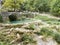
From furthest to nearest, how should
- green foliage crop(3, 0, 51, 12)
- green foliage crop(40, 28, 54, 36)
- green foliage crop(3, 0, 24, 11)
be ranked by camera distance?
green foliage crop(3, 0, 51, 12)
green foliage crop(3, 0, 24, 11)
green foliage crop(40, 28, 54, 36)

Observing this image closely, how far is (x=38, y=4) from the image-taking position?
39219mm

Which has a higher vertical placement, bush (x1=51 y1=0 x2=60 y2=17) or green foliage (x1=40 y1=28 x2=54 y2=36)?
green foliage (x1=40 y1=28 x2=54 y2=36)

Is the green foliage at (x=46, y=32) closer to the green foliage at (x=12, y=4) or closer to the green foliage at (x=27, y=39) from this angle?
the green foliage at (x=27, y=39)

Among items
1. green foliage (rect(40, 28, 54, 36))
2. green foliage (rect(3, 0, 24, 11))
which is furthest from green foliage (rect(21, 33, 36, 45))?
green foliage (rect(3, 0, 24, 11))

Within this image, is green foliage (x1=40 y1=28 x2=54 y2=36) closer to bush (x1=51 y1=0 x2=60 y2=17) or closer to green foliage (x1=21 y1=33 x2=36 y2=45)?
green foliage (x1=21 y1=33 x2=36 y2=45)

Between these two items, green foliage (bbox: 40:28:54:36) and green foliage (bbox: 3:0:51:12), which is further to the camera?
green foliage (bbox: 3:0:51:12)

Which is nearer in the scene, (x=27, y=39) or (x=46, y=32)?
(x=27, y=39)

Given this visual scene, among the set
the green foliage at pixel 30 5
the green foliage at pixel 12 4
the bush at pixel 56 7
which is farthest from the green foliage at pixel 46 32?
the green foliage at pixel 12 4

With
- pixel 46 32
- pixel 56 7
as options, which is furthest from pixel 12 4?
pixel 46 32

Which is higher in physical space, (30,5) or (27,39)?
(27,39)

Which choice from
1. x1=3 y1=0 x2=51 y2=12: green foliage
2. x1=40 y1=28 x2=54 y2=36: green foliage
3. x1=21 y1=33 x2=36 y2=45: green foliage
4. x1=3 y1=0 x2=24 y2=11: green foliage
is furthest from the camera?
x1=3 y1=0 x2=51 y2=12: green foliage

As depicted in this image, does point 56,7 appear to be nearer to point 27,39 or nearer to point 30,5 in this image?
point 30,5

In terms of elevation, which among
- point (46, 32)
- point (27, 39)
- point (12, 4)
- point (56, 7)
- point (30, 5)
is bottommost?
point (30, 5)

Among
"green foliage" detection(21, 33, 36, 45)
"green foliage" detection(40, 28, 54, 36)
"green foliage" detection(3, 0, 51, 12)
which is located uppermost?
"green foliage" detection(21, 33, 36, 45)
